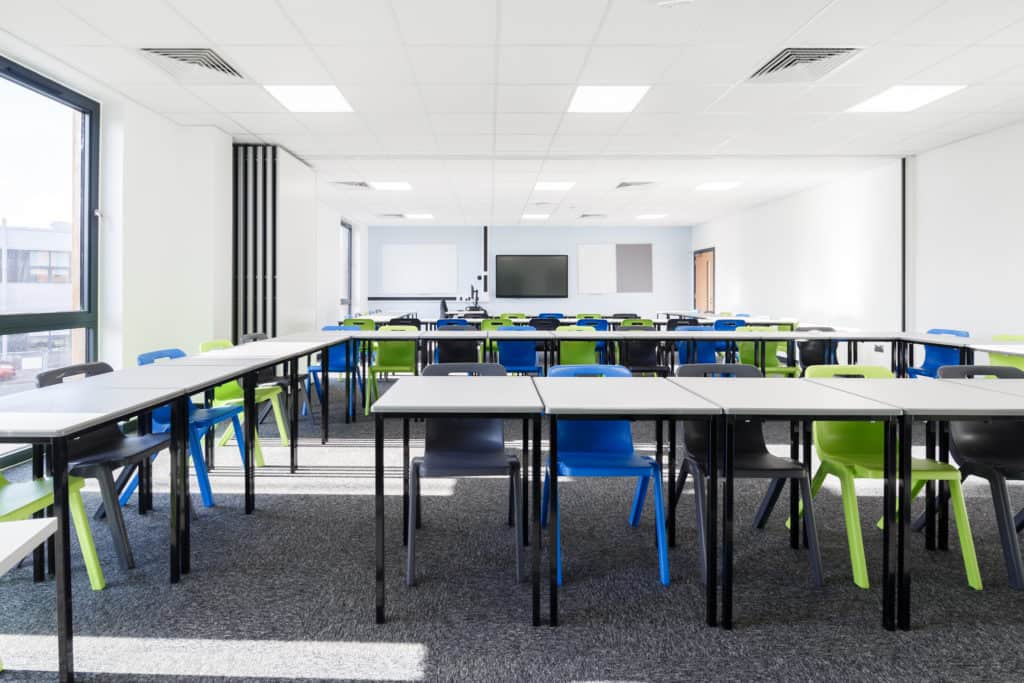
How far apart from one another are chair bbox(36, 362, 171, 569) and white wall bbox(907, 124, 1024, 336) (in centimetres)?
741

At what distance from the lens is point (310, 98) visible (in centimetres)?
560

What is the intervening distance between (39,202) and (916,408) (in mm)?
5723

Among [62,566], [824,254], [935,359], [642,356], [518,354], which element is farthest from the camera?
[824,254]

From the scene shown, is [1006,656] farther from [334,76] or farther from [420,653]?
[334,76]

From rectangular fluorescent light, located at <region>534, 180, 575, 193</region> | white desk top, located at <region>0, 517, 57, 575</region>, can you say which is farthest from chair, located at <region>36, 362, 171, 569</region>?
rectangular fluorescent light, located at <region>534, 180, 575, 193</region>

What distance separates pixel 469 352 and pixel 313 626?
4360mm

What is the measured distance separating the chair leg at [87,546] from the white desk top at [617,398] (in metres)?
1.86

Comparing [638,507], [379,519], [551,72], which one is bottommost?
[638,507]

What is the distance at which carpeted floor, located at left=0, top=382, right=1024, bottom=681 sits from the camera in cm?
204

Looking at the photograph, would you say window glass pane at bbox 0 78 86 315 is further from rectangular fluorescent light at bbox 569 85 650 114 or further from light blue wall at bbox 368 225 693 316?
light blue wall at bbox 368 225 693 316

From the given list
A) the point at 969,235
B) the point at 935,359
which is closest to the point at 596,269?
the point at 969,235

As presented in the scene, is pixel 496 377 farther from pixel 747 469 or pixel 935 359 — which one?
pixel 935 359

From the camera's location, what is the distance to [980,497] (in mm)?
3744

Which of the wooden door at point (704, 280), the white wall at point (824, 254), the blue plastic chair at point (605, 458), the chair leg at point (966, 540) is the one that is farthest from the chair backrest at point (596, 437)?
the wooden door at point (704, 280)
